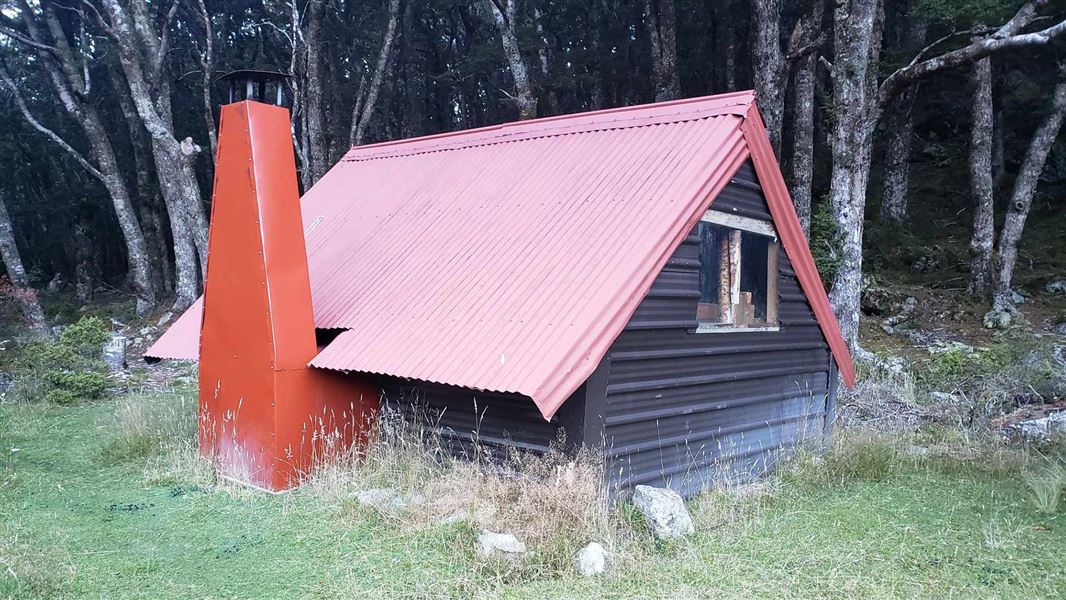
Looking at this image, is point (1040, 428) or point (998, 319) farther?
point (998, 319)

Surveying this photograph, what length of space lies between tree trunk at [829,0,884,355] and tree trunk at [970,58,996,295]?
4.88 m

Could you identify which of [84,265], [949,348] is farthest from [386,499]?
[84,265]

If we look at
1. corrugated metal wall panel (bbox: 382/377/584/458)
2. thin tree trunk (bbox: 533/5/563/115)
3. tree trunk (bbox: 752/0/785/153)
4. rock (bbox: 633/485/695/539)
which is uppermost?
thin tree trunk (bbox: 533/5/563/115)

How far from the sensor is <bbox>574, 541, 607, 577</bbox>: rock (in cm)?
552

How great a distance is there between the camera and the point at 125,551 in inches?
237

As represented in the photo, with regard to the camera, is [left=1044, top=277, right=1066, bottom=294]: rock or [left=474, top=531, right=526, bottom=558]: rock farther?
[left=1044, top=277, right=1066, bottom=294]: rock

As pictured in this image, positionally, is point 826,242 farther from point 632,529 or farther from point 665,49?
point 632,529

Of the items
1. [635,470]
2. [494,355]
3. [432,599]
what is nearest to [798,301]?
[635,470]

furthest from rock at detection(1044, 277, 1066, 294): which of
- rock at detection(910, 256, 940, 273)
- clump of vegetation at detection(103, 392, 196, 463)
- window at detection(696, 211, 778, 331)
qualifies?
clump of vegetation at detection(103, 392, 196, 463)

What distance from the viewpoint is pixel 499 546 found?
5.60m

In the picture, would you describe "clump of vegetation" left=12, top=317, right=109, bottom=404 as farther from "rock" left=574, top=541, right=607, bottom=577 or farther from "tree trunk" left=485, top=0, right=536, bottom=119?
"rock" left=574, top=541, right=607, bottom=577

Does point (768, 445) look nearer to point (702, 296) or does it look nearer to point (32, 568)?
point (702, 296)

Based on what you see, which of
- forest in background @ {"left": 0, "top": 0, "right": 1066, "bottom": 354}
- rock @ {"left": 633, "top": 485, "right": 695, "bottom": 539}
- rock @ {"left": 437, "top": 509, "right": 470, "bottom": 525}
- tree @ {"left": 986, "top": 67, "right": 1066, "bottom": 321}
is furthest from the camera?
tree @ {"left": 986, "top": 67, "right": 1066, "bottom": 321}

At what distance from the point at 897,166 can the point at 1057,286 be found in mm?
4828
